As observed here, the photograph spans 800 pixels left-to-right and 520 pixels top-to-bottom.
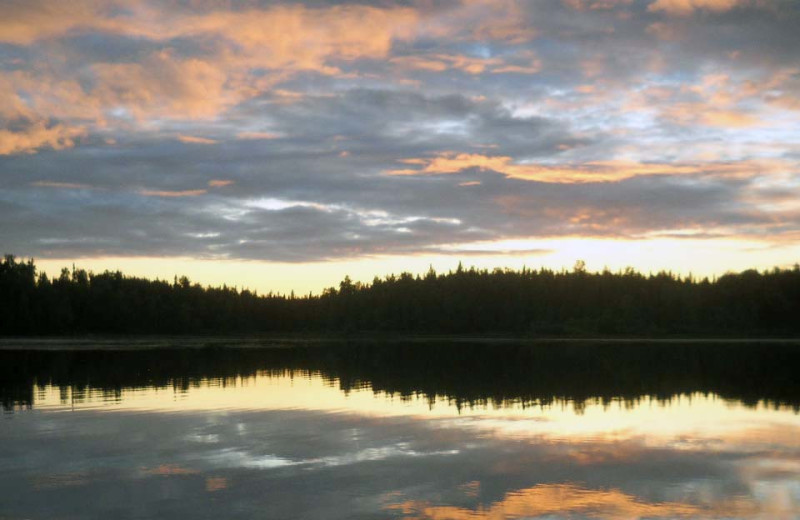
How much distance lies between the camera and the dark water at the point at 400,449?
1585 centimetres

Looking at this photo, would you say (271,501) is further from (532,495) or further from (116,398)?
(116,398)

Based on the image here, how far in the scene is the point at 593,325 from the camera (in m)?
153

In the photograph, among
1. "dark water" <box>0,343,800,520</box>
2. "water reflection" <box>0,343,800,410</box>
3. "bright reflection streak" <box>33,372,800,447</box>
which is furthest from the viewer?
"water reflection" <box>0,343,800,410</box>

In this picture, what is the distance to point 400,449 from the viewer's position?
22219 mm

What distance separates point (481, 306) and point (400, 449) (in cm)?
15281

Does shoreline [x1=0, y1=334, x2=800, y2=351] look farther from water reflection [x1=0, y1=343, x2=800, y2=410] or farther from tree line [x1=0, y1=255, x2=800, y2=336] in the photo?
water reflection [x1=0, y1=343, x2=800, y2=410]

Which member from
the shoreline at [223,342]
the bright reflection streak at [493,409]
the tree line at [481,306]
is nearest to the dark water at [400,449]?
the bright reflection streak at [493,409]

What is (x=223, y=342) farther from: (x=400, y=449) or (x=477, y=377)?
(x=400, y=449)

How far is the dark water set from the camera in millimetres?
15852

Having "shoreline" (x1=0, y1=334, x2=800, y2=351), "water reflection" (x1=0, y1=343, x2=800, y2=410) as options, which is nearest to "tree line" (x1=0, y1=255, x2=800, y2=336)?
"shoreline" (x1=0, y1=334, x2=800, y2=351)

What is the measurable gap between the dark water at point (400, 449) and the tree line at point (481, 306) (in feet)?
358

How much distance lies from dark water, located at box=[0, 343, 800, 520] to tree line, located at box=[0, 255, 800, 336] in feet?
358

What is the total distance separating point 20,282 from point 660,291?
125 meters

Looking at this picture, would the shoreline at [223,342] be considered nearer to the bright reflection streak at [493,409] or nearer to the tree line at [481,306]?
the tree line at [481,306]
